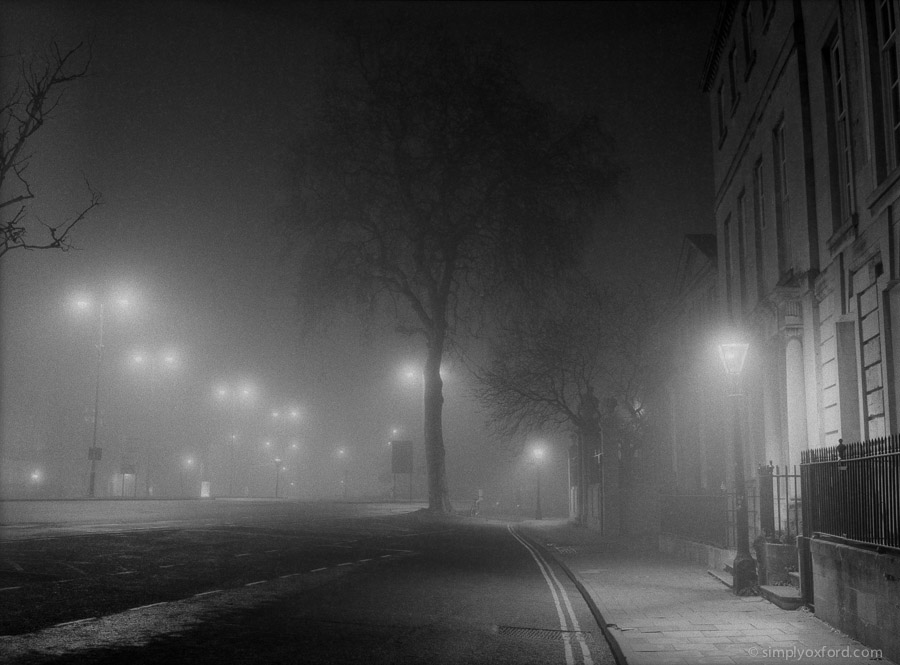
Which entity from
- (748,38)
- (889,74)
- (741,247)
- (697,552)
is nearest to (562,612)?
(697,552)

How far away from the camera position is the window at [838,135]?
16.1m

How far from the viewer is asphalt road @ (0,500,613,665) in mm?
7949

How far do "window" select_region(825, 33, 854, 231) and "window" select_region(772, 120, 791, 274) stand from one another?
346cm

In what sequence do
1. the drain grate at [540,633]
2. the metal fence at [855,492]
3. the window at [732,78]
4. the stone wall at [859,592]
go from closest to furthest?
the stone wall at [859,592] → the metal fence at [855,492] → the drain grate at [540,633] → the window at [732,78]

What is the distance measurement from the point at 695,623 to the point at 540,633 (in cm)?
200

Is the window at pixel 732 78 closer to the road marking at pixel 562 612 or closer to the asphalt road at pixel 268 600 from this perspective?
the road marking at pixel 562 612

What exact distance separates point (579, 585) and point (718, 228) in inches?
703

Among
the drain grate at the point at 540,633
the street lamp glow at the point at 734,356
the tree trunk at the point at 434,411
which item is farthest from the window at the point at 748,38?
the drain grate at the point at 540,633

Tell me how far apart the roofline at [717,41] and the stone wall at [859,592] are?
19.2 m

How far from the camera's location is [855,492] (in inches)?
373

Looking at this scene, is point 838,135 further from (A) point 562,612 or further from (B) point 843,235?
(A) point 562,612

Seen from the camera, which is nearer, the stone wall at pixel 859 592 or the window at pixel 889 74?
the stone wall at pixel 859 592

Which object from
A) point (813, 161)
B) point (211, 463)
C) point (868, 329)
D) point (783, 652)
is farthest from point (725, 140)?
point (211, 463)

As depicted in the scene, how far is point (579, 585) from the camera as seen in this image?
13.9 metres
